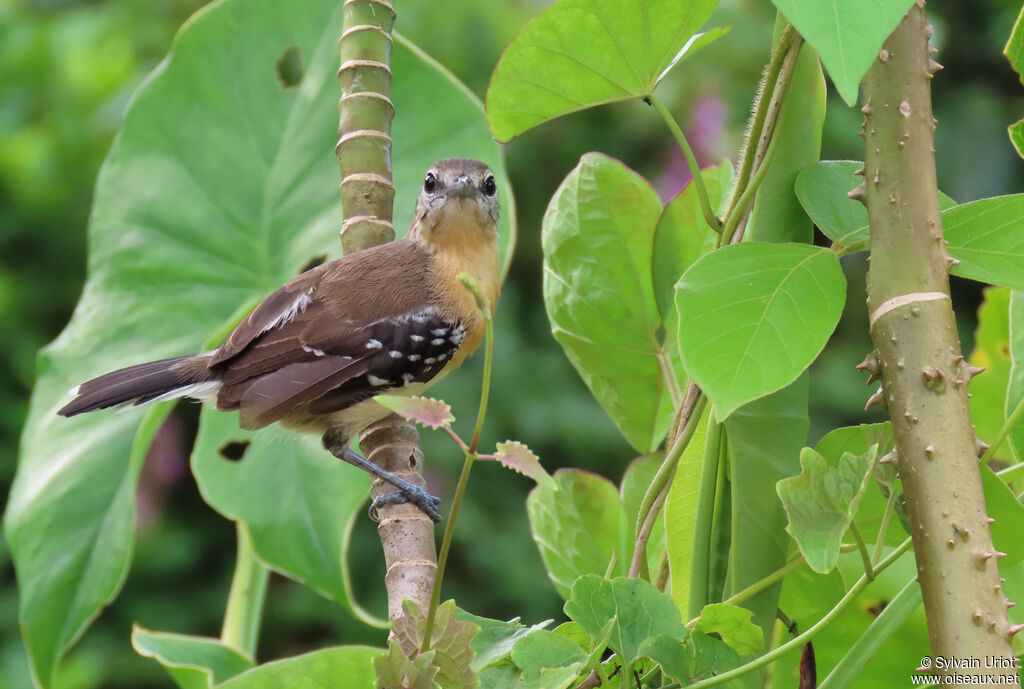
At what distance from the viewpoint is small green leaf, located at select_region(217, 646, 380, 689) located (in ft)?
2.55

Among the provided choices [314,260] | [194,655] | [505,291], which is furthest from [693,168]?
[505,291]

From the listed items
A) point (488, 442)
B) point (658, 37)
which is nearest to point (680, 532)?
point (658, 37)

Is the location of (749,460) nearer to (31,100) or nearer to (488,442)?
(488,442)

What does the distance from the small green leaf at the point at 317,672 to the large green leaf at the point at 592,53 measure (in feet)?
1.56

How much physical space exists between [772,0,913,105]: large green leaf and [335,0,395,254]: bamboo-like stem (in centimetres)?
74

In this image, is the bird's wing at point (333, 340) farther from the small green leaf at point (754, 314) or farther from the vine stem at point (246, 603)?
the small green leaf at point (754, 314)

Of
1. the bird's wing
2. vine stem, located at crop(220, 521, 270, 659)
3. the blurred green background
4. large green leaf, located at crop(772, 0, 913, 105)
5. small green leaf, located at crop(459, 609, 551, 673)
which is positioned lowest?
small green leaf, located at crop(459, 609, 551, 673)

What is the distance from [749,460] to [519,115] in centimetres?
36

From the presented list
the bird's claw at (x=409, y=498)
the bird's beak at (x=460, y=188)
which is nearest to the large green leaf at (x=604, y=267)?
the bird's claw at (x=409, y=498)

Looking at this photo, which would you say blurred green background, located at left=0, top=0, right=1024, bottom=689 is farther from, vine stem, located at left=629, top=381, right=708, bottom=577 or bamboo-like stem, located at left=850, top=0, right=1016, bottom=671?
bamboo-like stem, located at left=850, top=0, right=1016, bottom=671

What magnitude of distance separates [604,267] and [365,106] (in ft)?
1.27

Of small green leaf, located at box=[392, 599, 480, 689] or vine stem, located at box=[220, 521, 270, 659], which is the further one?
vine stem, located at box=[220, 521, 270, 659]

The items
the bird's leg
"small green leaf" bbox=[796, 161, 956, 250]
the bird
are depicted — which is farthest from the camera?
the bird

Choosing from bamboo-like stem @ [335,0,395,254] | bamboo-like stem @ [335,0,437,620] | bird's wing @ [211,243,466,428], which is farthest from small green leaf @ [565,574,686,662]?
bird's wing @ [211,243,466,428]
